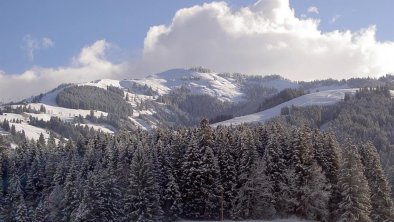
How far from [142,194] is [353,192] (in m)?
34.3

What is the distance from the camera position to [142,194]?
85.1 meters

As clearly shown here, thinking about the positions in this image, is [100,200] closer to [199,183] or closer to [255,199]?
[199,183]

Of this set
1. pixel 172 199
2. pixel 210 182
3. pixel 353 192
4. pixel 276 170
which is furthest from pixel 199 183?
pixel 353 192

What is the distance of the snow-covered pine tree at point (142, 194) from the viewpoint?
84.6 meters

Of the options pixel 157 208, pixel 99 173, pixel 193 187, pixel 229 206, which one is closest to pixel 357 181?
pixel 229 206

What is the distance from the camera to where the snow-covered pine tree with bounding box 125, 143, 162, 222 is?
84.6m

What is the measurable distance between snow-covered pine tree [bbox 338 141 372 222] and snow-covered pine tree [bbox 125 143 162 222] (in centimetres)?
3034

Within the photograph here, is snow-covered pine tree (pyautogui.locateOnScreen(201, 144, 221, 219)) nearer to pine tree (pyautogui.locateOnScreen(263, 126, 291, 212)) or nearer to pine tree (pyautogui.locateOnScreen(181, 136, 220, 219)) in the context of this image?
pine tree (pyautogui.locateOnScreen(181, 136, 220, 219))

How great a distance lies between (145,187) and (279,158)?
77.0ft

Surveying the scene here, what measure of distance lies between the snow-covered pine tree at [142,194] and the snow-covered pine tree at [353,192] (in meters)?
30.3

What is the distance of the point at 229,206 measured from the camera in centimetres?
8769

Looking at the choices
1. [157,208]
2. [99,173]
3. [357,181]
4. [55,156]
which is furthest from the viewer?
[55,156]

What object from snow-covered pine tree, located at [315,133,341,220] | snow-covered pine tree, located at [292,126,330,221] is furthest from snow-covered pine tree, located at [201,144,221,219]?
snow-covered pine tree, located at [315,133,341,220]

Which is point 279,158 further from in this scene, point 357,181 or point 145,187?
point 145,187
